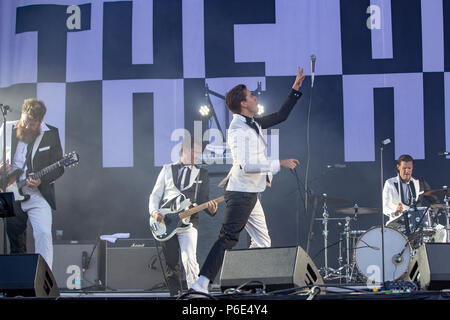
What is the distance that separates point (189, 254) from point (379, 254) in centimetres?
284

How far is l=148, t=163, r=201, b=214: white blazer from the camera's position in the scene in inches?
250

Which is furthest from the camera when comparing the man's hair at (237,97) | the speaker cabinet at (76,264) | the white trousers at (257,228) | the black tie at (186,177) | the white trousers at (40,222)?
the speaker cabinet at (76,264)

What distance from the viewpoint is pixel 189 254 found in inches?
234

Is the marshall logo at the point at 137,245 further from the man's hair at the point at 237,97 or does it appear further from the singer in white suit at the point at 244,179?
the man's hair at the point at 237,97

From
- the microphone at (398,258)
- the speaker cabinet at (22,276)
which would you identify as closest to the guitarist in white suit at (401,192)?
the microphone at (398,258)

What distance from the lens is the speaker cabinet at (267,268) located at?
10.2 feet

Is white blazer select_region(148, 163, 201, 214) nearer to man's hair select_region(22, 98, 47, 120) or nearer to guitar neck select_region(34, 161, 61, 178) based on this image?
guitar neck select_region(34, 161, 61, 178)

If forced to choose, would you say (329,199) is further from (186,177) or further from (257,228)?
(257,228)

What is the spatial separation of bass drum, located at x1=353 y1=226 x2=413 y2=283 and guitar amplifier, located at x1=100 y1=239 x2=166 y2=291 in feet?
8.24

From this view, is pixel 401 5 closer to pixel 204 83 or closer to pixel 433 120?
pixel 433 120

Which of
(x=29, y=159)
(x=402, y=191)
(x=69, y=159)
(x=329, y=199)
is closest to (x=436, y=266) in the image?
(x=329, y=199)

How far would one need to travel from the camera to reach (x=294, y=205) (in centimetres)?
778

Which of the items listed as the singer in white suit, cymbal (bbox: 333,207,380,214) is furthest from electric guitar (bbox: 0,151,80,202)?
cymbal (bbox: 333,207,380,214)

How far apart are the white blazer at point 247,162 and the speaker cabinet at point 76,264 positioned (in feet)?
9.25
